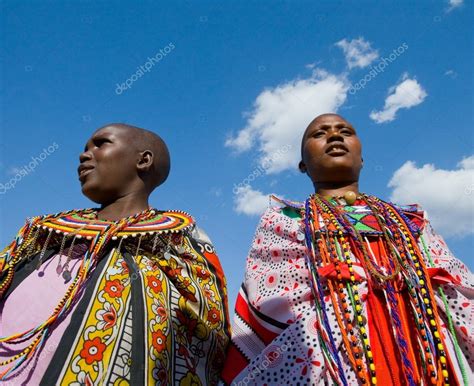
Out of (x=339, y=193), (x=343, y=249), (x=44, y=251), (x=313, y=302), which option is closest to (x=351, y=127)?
(x=339, y=193)

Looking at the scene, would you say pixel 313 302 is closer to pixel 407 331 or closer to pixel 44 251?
pixel 407 331

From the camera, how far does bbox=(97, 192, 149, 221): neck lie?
11.0ft

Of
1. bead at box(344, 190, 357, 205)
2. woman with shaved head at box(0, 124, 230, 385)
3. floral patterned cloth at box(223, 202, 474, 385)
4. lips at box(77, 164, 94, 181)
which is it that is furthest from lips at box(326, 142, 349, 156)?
lips at box(77, 164, 94, 181)

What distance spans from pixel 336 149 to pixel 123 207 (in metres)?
1.54

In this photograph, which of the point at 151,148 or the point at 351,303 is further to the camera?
the point at 151,148

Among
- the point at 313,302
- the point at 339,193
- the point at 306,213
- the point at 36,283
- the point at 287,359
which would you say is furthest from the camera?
the point at 339,193

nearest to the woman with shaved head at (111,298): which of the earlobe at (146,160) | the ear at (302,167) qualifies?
the earlobe at (146,160)

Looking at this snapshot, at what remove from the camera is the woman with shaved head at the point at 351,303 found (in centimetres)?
235

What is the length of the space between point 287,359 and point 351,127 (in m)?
1.92

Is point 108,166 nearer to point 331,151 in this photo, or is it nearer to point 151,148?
point 151,148

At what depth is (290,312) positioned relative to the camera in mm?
2629

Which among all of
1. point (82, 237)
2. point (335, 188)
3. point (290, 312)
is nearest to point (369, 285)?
point (290, 312)

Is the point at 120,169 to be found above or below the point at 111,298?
above

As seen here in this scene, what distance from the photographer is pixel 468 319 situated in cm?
252
